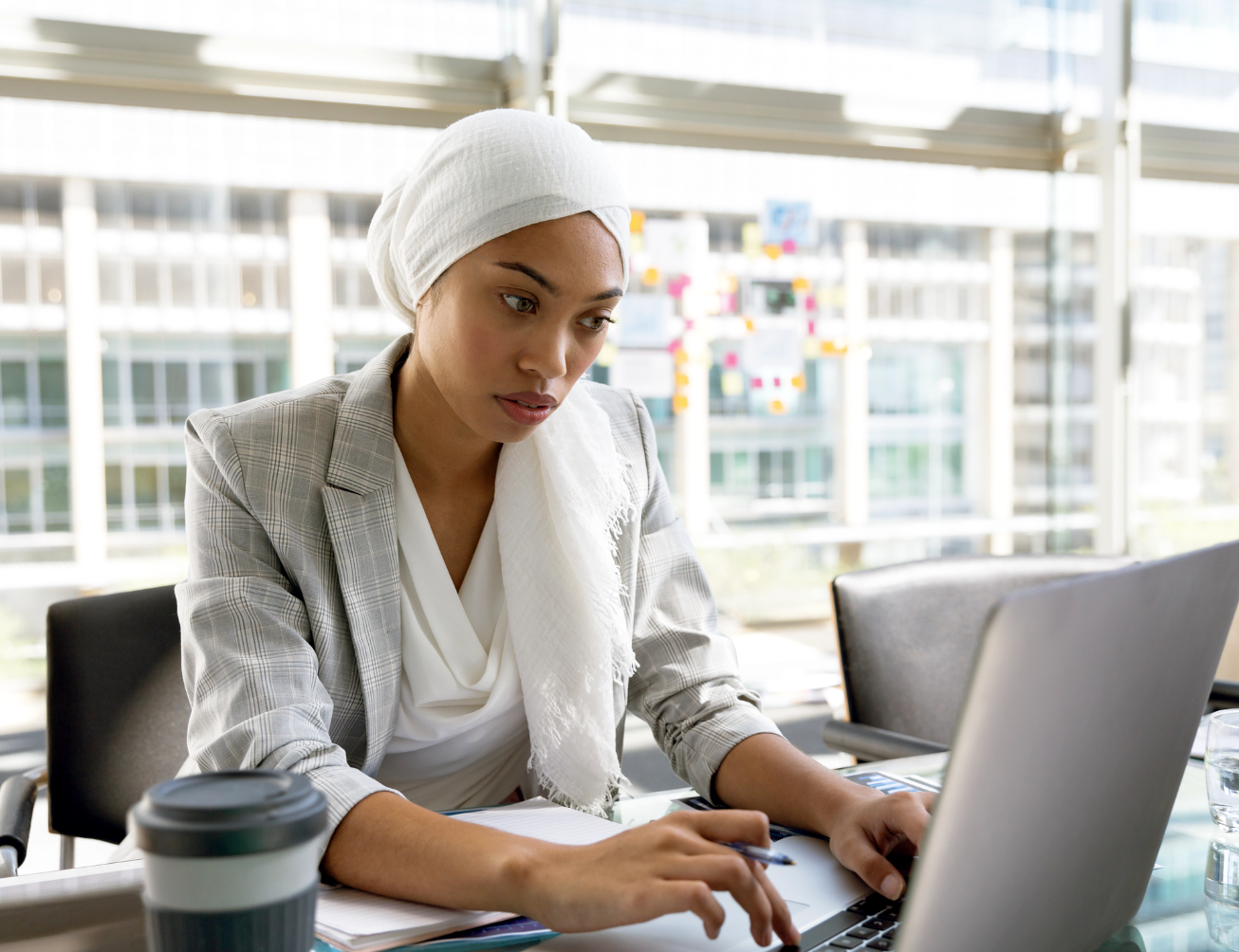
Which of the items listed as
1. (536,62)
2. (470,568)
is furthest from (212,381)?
(470,568)

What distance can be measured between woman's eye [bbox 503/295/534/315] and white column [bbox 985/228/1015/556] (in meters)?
2.77

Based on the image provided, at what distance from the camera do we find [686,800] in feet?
3.69

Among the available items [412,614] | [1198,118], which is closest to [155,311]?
[412,614]

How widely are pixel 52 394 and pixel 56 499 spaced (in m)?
0.26

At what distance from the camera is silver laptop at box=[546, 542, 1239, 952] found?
0.49 metres

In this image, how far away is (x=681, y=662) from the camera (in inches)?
49.7

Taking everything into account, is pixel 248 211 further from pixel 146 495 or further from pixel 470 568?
pixel 470 568

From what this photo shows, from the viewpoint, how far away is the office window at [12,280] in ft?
8.34

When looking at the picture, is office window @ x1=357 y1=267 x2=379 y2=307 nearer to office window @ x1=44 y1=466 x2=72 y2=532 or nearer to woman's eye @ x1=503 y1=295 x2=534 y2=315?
office window @ x1=44 y1=466 x2=72 y2=532

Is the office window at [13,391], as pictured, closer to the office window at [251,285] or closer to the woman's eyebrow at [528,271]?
the office window at [251,285]

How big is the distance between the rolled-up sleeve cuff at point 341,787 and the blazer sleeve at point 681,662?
392mm

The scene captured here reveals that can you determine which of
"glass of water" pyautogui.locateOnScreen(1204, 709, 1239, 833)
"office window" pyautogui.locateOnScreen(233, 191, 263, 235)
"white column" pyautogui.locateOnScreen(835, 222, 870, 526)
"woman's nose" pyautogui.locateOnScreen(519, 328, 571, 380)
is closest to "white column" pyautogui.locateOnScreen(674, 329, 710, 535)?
"white column" pyautogui.locateOnScreen(835, 222, 870, 526)

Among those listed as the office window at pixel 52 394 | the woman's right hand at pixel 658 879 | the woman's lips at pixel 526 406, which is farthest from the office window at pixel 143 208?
the woman's right hand at pixel 658 879

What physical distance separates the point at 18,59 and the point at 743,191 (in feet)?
6.30
